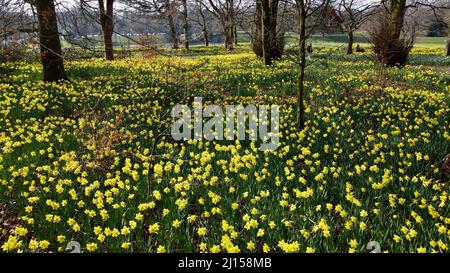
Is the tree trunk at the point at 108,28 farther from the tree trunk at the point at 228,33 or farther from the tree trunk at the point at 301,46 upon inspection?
the tree trunk at the point at 301,46

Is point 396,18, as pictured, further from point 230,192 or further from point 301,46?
point 230,192

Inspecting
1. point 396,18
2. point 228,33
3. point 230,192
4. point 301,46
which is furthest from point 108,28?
point 396,18

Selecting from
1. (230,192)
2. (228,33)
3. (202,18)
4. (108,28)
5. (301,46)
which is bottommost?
(230,192)

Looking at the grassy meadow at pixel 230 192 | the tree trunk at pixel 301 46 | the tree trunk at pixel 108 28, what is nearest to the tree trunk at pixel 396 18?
the grassy meadow at pixel 230 192

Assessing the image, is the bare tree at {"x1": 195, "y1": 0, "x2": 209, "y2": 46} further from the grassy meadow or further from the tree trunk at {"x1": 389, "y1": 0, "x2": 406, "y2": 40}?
the tree trunk at {"x1": 389, "y1": 0, "x2": 406, "y2": 40}

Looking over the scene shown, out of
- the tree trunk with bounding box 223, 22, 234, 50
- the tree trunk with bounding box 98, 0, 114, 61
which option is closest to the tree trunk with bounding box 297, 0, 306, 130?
the tree trunk with bounding box 223, 22, 234, 50

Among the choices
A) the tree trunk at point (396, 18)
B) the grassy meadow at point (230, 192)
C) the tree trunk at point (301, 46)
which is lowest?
the grassy meadow at point (230, 192)

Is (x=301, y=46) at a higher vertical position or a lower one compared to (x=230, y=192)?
higher

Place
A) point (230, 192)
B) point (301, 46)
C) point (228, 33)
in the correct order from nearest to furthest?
point (230, 192), point (301, 46), point (228, 33)

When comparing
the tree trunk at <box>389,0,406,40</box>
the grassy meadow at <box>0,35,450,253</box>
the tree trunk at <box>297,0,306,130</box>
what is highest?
the tree trunk at <box>389,0,406,40</box>

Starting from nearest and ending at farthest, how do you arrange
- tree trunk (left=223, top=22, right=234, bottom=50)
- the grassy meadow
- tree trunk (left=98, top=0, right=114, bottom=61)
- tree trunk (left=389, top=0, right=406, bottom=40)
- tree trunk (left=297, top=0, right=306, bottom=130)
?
1. the grassy meadow
2. tree trunk (left=98, top=0, right=114, bottom=61)
3. tree trunk (left=297, top=0, right=306, bottom=130)
4. tree trunk (left=223, top=22, right=234, bottom=50)
5. tree trunk (left=389, top=0, right=406, bottom=40)

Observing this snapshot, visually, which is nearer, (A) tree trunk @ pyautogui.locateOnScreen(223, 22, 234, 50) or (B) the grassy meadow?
(B) the grassy meadow

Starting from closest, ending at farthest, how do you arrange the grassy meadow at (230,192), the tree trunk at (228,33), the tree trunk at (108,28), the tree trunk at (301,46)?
the grassy meadow at (230,192) → the tree trunk at (108,28) → the tree trunk at (301,46) → the tree trunk at (228,33)

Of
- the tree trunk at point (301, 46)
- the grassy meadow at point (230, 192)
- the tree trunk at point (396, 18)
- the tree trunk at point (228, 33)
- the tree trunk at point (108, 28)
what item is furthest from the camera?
the tree trunk at point (396, 18)
